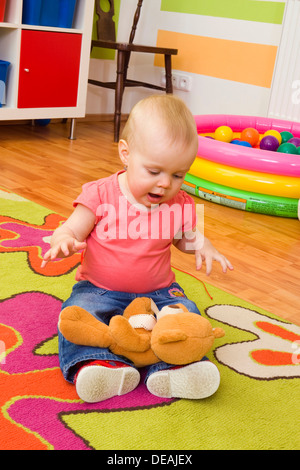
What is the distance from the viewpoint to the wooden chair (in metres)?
2.71

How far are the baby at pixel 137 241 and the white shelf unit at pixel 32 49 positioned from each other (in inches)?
61.2

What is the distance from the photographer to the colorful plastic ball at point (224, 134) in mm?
2330

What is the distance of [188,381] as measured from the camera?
2.85 feet

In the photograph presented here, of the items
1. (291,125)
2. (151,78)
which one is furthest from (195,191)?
(151,78)

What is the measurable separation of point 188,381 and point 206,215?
110cm

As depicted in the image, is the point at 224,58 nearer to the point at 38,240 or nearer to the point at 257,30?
the point at 257,30

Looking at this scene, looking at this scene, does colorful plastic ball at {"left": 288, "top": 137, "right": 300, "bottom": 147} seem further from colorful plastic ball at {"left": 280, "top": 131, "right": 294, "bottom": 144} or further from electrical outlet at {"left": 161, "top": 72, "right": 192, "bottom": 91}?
electrical outlet at {"left": 161, "top": 72, "right": 192, "bottom": 91}

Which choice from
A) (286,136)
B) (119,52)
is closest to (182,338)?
(286,136)

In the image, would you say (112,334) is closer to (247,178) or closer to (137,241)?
(137,241)

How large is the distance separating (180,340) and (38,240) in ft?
2.34

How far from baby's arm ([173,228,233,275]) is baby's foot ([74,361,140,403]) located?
25 cm

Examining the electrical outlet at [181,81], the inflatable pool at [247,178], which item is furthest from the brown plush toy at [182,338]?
the electrical outlet at [181,81]

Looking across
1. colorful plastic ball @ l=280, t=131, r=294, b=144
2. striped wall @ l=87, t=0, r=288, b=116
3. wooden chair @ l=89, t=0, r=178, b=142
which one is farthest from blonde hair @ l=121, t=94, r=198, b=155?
striped wall @ l=87, t=0, r=288, b=116

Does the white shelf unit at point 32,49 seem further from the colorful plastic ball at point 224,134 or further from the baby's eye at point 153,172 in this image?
the baby's eye at point 153,172
